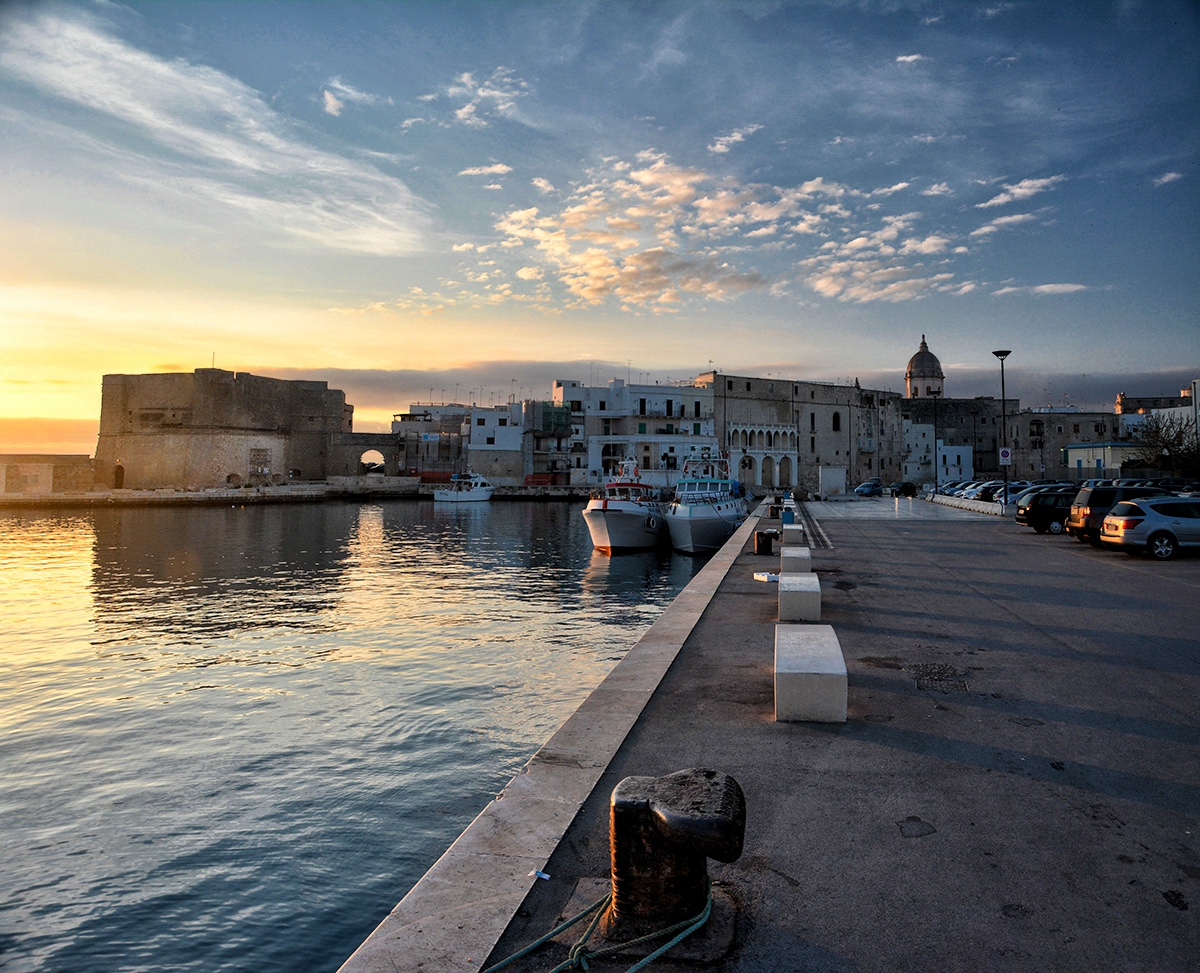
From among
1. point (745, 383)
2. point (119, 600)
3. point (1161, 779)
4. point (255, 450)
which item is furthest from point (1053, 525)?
point (255, 450)

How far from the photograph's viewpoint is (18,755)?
9.16 m

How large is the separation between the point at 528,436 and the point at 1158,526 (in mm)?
71150

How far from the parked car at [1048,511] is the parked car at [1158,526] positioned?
7.32 metres

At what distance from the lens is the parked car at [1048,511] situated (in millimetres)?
25641

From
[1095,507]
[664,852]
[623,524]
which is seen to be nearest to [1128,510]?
[1095,507]

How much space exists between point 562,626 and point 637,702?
405 inches

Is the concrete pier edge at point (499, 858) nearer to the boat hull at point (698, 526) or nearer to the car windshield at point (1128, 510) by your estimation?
the car windshield at point (1128, 510)

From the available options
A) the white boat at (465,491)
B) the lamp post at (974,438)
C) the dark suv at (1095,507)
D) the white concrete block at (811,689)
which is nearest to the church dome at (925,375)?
the lamp post at (974,438)

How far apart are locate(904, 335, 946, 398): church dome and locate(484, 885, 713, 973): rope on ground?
117354mm

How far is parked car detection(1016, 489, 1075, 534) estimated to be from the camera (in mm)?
25641

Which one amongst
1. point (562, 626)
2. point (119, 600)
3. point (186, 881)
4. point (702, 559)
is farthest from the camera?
point (702, 559)

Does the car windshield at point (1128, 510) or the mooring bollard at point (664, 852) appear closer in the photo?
the mooring bollard at point (664, 852)

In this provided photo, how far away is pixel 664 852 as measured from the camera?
3381 millimetres

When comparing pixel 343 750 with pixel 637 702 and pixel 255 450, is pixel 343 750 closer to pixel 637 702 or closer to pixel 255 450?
pixel 637 702
